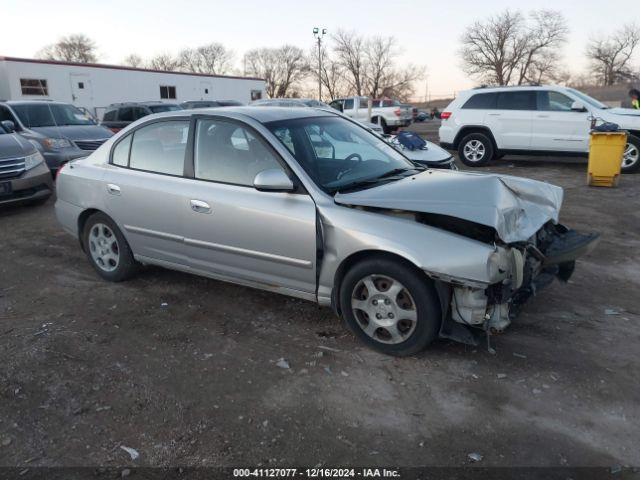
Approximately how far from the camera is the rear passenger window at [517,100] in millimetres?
11461

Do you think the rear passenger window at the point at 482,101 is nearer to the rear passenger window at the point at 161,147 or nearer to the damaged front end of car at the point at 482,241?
the damaged front end of car at the point at 482,241

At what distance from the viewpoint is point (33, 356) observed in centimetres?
372

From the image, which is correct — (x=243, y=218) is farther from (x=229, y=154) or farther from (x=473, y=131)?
(x=473, y=131)

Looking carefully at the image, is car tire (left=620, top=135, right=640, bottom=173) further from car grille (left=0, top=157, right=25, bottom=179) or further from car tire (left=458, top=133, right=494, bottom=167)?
car grille (left=0, top=157, right=25, bottom=179)

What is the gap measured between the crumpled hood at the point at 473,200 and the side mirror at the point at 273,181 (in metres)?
0.36

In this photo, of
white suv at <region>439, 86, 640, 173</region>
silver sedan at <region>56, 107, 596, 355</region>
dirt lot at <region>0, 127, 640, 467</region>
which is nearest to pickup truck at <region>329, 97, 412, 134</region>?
white suv at <region>439, 86, 640, 173</region>

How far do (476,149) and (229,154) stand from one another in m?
9.42

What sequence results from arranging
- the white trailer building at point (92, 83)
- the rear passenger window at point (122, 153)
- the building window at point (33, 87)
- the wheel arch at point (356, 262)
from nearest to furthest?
1. the wheel arch at point (356, 262)
2. the rear passenger window at point (122, 153)
3. the white trailer building at point (92, 83)
4. the building window at point (33, 87)

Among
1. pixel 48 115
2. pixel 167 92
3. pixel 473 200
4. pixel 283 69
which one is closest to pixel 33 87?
pixel 167 92

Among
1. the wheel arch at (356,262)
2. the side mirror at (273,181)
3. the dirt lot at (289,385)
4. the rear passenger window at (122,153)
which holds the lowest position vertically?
the dirt lot at (289,385)

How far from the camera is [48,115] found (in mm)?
11578

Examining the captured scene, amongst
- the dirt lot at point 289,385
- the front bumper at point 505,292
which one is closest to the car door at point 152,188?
the dirt lot at point 289,385

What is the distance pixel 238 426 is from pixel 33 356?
5.93 ft

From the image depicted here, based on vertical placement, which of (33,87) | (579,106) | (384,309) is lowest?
(384,309)
